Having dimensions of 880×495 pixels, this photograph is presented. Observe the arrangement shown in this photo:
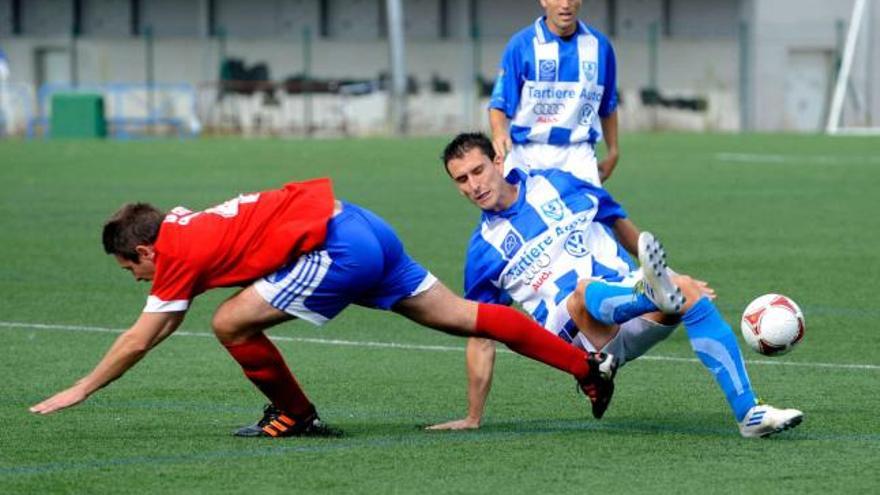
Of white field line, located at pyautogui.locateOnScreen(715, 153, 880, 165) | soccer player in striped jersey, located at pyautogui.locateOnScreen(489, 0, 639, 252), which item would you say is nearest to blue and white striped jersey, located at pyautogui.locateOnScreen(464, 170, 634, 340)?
soccer player in striped jersey, located at pyautogui.locateOnScreen(489, 0, 639, 252)

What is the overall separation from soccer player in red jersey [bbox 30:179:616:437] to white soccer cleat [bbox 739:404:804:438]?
2.10ft

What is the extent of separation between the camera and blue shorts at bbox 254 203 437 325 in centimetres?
712

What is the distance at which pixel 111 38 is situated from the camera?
53.2m

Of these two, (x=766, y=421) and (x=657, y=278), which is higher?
(x=657, y=278)

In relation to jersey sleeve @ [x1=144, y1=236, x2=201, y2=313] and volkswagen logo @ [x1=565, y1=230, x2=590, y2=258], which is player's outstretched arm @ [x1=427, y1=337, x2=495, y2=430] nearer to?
volkswagen logo @ [x1=565, y1=230, x2=590, y2=258]

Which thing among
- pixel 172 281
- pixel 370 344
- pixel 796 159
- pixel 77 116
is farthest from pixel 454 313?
pixel 77 116

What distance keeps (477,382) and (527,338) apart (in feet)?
1.37

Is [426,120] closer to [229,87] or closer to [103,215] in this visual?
[229,87]

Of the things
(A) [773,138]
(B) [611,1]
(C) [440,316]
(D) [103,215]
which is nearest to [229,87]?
(B) [611,1]

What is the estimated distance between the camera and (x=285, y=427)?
24.4ft

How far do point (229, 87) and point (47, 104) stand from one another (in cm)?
467

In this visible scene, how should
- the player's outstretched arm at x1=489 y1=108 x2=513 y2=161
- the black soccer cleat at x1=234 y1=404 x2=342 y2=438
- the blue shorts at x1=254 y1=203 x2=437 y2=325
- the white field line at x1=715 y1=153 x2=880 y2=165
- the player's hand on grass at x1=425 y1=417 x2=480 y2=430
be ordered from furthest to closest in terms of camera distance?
1. the white field line at x1=715 y1=153 x2=880 y2=165
2. the player's outstretched arm at x1=489 y1=108 x2=513 y2=161
3. the player's hand on grass at x1=425 y1=417 x2=480 y2=430
4. the black soccer cleat at x1=234 y1=404 x2=342 y2=438
5. the blue shorts at x1=254 y1=203 x2=437 y2=325

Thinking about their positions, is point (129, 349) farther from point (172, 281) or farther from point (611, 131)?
point (611, 131)

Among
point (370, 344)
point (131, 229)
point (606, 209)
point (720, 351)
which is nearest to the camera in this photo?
point (131, 229)
